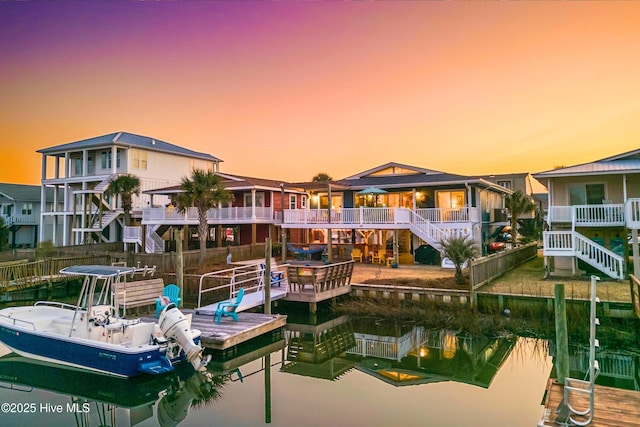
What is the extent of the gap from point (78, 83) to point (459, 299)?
87.2ft

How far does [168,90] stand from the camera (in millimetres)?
26922

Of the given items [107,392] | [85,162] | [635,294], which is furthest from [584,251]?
[85,162]

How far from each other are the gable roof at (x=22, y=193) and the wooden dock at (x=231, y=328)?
128 ft

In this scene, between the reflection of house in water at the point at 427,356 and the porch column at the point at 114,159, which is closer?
the reflection of house in water at the point at 427,356

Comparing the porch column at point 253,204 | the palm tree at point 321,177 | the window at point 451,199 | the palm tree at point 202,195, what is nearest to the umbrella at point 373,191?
the window at point 451,199

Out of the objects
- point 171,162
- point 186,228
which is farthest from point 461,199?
point 171,162

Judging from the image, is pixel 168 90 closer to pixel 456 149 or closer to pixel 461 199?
pixel 461 199

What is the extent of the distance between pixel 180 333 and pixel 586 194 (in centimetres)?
1975

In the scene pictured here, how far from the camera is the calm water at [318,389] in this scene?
27.5 ft

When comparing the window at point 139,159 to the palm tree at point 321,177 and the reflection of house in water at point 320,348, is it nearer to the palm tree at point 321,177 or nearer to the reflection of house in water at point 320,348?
the reflection of house in water at point 320,348

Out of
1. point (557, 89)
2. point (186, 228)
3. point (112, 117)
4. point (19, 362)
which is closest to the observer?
point (19, 362)

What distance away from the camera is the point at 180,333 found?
9820 mm

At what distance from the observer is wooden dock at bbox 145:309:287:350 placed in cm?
1124

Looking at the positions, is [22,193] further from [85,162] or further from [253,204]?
[253,204]
